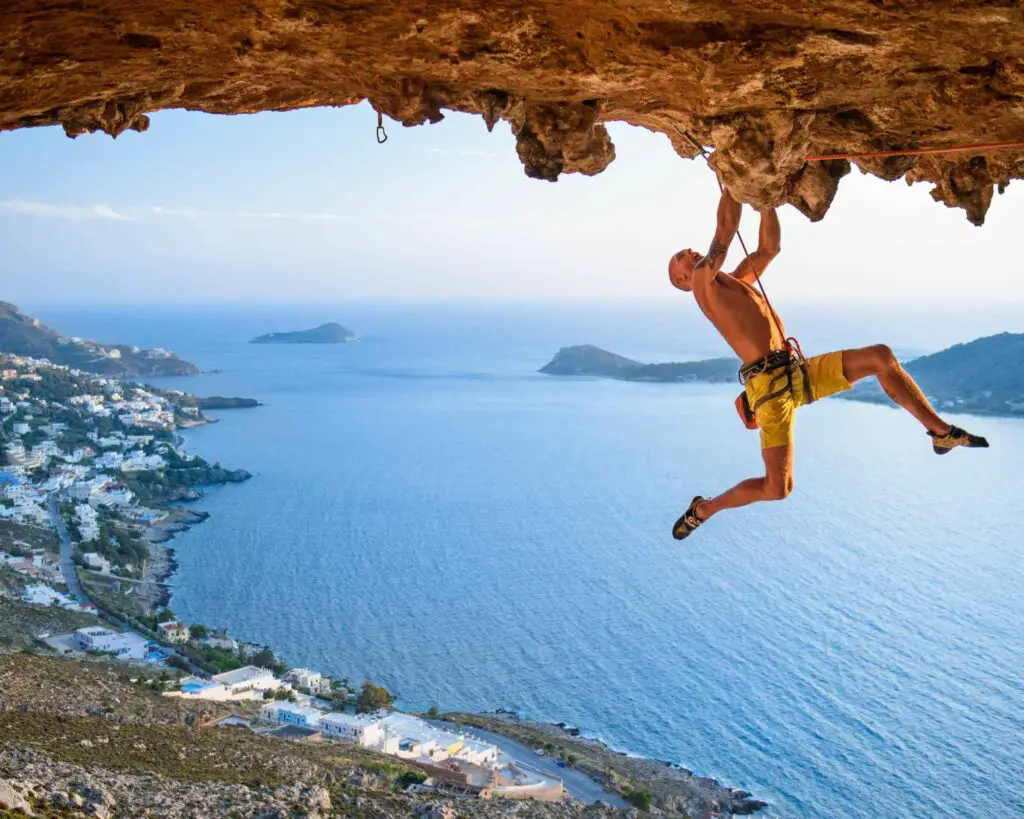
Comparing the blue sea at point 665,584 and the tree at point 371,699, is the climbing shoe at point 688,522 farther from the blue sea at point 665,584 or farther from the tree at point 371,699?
the tree at point 371,699

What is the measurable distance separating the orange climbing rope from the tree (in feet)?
52.3

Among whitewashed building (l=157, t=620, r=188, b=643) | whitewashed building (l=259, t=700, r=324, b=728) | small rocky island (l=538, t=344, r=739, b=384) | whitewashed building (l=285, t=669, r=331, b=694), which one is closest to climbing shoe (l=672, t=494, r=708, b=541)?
whitewashed building (l=259, t=700, r=324, b=728)

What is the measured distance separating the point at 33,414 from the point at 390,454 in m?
16.2

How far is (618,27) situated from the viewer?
265cm

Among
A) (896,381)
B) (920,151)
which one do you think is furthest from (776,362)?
(920,151)

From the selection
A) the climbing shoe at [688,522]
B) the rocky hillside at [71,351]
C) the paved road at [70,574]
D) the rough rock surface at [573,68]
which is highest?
the rough rock surface at [573,68]

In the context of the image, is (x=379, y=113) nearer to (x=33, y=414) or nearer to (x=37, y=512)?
(x=37, y=512)

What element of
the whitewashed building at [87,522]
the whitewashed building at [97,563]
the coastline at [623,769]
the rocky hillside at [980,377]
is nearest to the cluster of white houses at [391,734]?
the coastline at [623,769]

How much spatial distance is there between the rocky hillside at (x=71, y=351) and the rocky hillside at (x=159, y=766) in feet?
159

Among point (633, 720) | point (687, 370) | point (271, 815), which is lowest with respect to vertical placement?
point (633, 720)

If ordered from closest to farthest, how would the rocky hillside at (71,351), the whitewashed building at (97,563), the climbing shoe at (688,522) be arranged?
the climbing shoe at (688,522), the whitewashed building at (97,563), the rocky hillside at (71,351)

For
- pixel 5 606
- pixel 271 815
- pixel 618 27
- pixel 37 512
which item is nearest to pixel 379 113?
pixel 618 27

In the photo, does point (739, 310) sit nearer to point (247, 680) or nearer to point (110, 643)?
point (247, 680)

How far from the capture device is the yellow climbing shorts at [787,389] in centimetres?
373
